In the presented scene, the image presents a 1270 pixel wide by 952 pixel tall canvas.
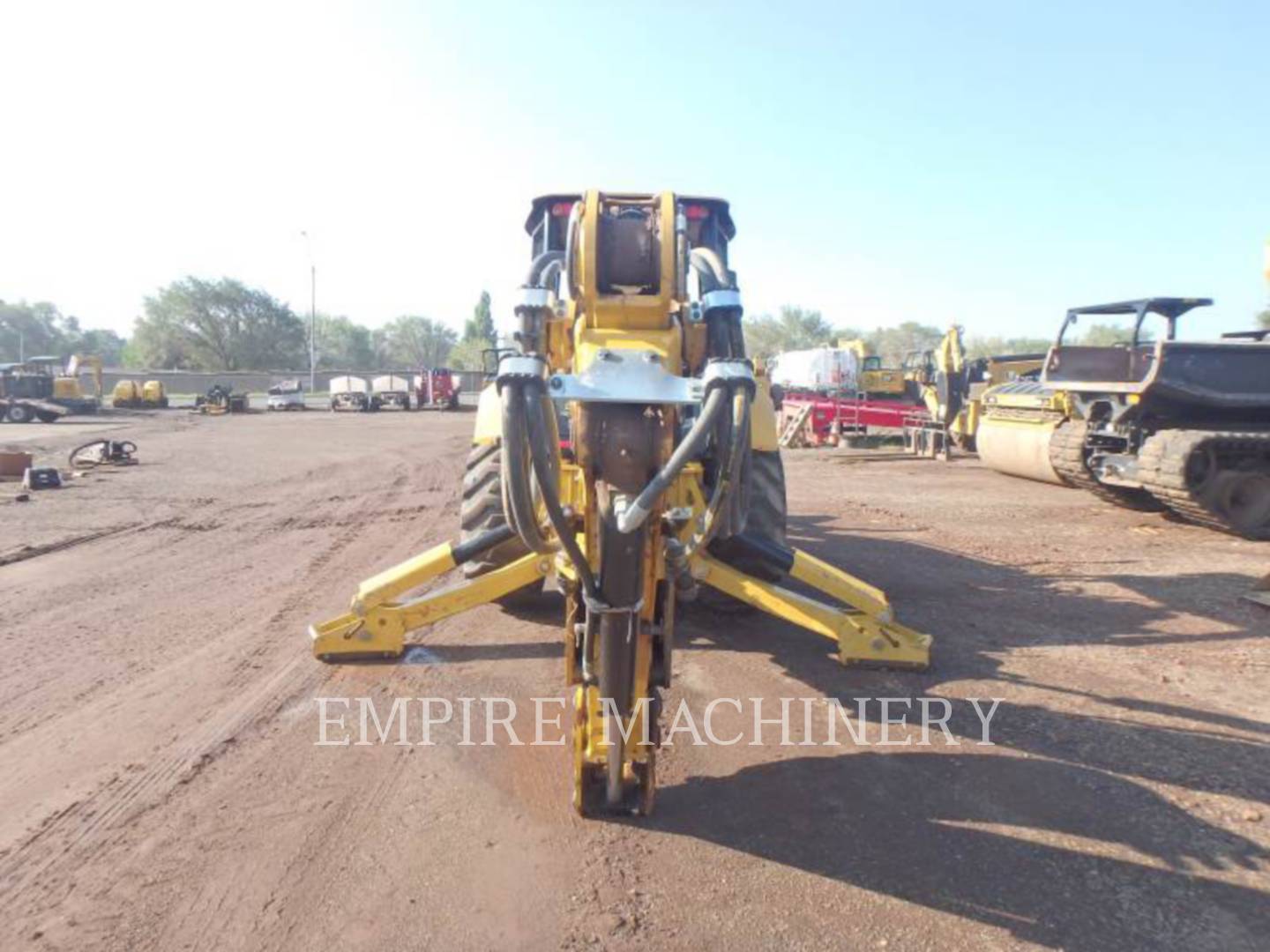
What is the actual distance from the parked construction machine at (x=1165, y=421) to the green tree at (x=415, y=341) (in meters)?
92.0

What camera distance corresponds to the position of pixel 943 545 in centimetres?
870

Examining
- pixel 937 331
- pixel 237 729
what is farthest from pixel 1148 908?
pixel 937 331

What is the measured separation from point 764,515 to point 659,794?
235 cm

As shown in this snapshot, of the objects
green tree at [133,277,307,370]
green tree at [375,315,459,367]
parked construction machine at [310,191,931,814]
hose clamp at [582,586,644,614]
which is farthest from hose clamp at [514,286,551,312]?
green tree at [375,315,459,367]

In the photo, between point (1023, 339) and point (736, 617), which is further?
point (1023, 339)

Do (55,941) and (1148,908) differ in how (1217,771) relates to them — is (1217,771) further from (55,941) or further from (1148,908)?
(55,941)

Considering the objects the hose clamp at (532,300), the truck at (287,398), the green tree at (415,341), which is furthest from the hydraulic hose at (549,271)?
the green tree at (415,341)

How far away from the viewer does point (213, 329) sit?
67125mm

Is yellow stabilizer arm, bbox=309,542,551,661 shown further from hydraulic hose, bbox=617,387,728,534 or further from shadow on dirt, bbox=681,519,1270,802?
hydraulic hose, bbox=617,387,728,534

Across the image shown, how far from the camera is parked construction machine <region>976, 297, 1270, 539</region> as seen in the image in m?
9.35

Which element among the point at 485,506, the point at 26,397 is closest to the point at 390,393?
the point at 26,397

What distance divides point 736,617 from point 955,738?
2.10m

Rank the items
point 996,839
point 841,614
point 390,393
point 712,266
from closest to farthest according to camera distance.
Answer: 1. point 996,839
2. point 712,266
3. point 841,614
4. point 390,393

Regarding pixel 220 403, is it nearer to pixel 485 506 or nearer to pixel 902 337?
pixel 485 506
